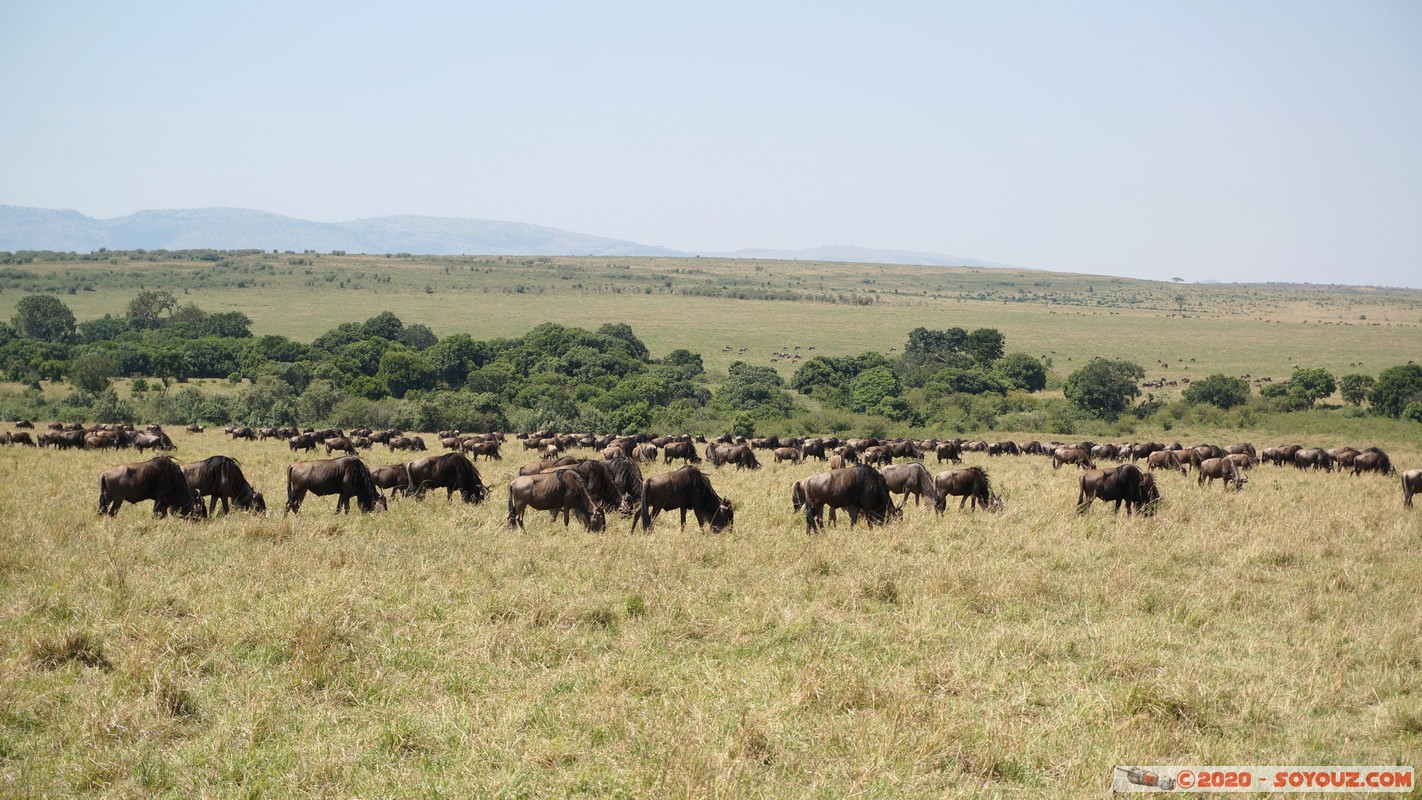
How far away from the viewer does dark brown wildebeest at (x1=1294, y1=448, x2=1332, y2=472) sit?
32000mm

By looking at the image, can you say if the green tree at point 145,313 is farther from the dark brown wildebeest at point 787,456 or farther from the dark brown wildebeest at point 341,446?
the dark brown wildebeest at point 787,456

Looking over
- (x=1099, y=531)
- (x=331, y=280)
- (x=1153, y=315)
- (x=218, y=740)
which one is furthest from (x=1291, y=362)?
(x=331, y=280)

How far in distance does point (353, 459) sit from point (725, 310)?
13083 cm

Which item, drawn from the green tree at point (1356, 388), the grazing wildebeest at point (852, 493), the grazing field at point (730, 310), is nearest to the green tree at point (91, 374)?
the grazing field at point (730, 310)

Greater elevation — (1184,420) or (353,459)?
(353,459)

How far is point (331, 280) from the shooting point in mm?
157000

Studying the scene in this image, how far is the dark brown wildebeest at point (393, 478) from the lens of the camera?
61.4 feet

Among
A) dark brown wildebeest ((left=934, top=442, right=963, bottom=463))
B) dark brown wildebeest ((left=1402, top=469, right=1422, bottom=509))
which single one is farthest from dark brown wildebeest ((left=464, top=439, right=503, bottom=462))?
dark brown wildebeest ((left=1402, top=469, right=1422, bottom=509))

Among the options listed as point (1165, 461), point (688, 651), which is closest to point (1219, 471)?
point (1165, 461)

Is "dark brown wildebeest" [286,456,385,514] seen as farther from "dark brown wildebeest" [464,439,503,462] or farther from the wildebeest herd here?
"dark brown wildebeest" [464,439,503,462]

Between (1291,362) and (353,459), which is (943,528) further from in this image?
(1291,362)

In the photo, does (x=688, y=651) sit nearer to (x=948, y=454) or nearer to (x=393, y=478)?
(x=393, y=478)

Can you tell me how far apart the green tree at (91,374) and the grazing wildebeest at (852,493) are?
226 feet

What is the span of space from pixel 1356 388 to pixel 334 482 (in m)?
74.8
